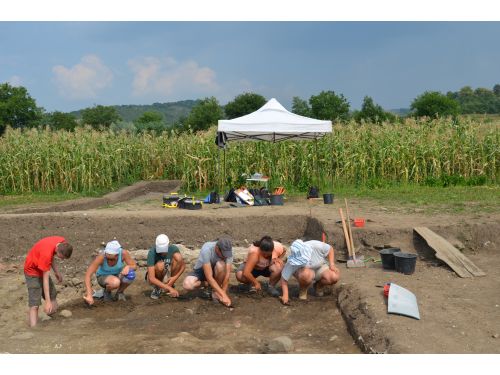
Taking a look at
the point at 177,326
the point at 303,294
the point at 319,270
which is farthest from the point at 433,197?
the point at 177,326

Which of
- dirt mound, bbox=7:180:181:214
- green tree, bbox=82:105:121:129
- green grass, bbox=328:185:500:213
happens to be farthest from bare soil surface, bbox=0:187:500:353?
green tree, bbox=82:105:121:129

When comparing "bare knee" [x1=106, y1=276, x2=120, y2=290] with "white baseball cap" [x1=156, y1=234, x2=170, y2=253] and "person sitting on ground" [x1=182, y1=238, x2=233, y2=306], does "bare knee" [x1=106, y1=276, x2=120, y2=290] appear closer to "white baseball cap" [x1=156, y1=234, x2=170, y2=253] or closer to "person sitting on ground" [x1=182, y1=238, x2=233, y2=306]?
"white baseball cap" [x1=156, y1=234, x2=170, y2=253]

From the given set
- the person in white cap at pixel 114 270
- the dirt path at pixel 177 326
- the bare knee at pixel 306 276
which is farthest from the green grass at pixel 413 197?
the person in white cap at pixel 114 270

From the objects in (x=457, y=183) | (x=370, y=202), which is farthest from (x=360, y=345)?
(x=457, y=183)

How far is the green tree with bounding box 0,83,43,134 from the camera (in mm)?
48031

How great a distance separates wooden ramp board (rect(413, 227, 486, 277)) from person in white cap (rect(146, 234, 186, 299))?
153 inches

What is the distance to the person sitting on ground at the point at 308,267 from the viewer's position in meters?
6.44

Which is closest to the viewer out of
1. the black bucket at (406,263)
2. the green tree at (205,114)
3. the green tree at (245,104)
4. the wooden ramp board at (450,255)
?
the wooden ramp board at (450,255)

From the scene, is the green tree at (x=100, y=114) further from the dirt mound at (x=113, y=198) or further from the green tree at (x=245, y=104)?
the dirt mound at (x=113, y=198)

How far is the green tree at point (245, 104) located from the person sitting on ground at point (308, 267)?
2016 inches

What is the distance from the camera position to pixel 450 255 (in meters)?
7.67

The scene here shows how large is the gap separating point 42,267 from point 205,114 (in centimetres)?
4748

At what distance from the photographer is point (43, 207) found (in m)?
12.5

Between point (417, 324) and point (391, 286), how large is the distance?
96 centimetres
